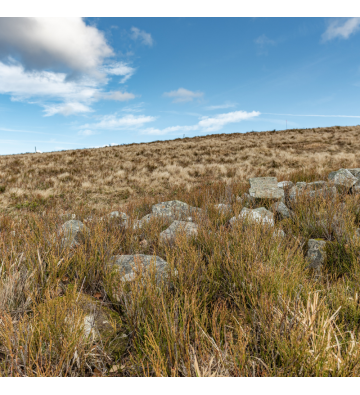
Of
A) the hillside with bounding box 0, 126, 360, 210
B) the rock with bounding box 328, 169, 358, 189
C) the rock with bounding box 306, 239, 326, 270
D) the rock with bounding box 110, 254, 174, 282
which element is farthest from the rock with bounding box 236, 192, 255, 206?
the rock with bounding box 110, 254, 174, 282

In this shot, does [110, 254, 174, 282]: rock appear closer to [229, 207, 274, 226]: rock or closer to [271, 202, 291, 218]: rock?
[229, 207, 274, 226]: rock

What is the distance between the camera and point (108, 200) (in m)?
9.18

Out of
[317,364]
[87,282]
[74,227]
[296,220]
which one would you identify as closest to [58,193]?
[74,227]

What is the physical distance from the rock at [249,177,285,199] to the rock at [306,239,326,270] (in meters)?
2.03

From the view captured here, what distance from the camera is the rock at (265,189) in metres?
5.38

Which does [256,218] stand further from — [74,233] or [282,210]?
[74,233]

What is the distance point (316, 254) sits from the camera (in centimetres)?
324

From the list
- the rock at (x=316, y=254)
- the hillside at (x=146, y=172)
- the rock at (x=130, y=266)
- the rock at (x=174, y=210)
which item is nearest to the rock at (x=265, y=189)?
the rock at (x=174, y=210)

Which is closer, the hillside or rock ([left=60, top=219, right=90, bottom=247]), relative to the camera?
rock ([left=60, top=219, right=90, bottom=247])

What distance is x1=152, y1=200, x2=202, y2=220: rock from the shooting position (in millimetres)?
4947

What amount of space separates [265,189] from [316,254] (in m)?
2.54

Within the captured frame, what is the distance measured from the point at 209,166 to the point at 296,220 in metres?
10.3

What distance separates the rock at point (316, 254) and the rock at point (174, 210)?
225cm

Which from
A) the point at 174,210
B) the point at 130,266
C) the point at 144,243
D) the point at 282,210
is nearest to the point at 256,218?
the point at 282,210
